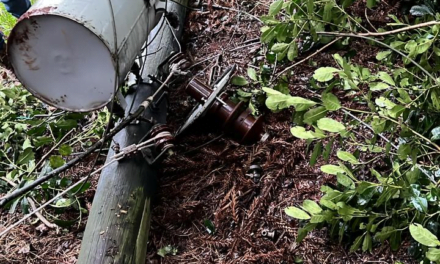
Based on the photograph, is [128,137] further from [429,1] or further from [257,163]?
[429,1]

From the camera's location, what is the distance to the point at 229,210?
73.3 inches

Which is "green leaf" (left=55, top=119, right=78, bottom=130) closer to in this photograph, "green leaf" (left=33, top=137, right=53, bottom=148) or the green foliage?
"green leaf" (left=33, top=137, right=53, bottom=148)

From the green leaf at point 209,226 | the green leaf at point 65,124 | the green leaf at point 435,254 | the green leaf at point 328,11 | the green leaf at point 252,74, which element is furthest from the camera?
the green leaf at point 252,74

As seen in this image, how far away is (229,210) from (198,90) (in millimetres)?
626

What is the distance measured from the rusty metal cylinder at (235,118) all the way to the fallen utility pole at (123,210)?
0.26 metres

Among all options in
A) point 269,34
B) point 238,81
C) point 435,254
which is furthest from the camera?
point 238,81

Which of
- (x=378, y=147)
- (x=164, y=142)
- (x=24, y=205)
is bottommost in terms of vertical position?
(x=24, y=205)

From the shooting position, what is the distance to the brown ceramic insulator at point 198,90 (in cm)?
211

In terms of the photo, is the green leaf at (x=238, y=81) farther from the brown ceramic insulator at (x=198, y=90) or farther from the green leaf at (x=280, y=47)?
the green leaf at (x=280, y=47)

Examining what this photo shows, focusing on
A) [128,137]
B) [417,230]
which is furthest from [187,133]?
[417,230]

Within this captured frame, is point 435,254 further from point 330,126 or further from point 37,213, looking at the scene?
point 37,213

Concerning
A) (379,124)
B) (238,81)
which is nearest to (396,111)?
(379,124)

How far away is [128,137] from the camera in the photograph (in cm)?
192

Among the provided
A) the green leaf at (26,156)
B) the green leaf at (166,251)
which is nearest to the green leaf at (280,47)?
the green leaf at (166,251)
